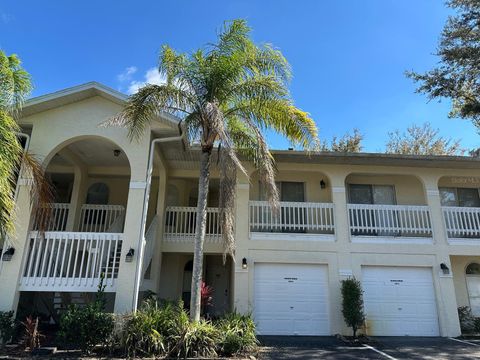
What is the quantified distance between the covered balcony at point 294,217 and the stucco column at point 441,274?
11.7 ft

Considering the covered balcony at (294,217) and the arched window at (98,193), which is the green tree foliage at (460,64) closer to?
the covered balcony at (294,217)

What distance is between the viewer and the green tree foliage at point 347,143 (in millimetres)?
25609

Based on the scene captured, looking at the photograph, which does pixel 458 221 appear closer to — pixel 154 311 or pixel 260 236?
pixel 260 236

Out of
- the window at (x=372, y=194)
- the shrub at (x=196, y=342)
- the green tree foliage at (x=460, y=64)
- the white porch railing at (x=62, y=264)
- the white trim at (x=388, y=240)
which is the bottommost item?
the shrub at (x=196, y=342)

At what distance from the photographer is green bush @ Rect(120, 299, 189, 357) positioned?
792cm

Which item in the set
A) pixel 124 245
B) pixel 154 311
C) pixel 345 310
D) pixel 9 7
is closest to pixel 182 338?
pixel 154 311

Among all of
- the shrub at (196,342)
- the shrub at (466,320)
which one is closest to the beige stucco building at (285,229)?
the shrub at (466,320)

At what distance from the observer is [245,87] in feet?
30.7

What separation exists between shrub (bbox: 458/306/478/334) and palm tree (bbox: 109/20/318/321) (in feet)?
A: 29.4

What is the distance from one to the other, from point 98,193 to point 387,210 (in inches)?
457

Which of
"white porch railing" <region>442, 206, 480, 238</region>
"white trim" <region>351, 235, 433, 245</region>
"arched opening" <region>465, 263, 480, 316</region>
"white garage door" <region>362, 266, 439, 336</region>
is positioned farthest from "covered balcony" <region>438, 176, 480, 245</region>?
"white garage door" <region>362, 266, 439, 336</region>

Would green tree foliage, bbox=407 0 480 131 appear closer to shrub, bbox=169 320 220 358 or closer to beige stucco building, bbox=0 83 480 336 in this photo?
beige stucco building, bbox=0 83 480 336

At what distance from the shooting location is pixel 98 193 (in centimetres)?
1472

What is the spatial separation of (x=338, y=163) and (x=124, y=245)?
7.86 metres
